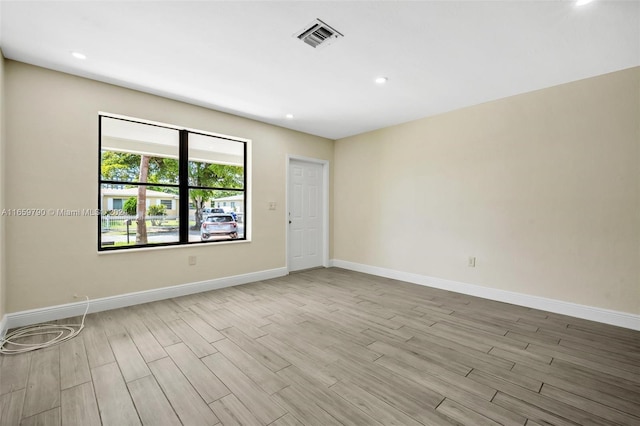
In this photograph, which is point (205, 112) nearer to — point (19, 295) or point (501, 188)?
point (19, 295)

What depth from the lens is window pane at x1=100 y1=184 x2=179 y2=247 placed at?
3.37 m

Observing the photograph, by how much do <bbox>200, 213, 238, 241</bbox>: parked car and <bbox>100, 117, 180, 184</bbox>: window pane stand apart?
2.47ft

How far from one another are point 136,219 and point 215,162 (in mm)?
1353

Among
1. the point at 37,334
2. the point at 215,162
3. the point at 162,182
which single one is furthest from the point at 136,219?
the point at 37,334

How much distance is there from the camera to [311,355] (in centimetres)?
231

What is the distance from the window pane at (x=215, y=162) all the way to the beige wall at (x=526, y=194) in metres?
2.49

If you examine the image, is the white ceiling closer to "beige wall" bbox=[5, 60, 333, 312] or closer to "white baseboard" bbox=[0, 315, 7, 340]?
"beige wall" bbox=[5, 60, 333, 312]

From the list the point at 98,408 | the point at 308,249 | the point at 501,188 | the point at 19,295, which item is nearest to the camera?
the point at 98,408

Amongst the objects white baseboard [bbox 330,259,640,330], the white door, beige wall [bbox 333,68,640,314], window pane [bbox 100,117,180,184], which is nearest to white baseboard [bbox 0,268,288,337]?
the white door

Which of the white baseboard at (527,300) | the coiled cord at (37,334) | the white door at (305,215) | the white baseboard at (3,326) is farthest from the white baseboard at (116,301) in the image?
the white baseboard at (527,300)

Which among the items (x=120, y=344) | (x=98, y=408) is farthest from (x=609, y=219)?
(x=120, y=344)

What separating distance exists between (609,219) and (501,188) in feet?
3.50

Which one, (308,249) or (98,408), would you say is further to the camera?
(308,249)

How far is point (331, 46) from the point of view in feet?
8.23
